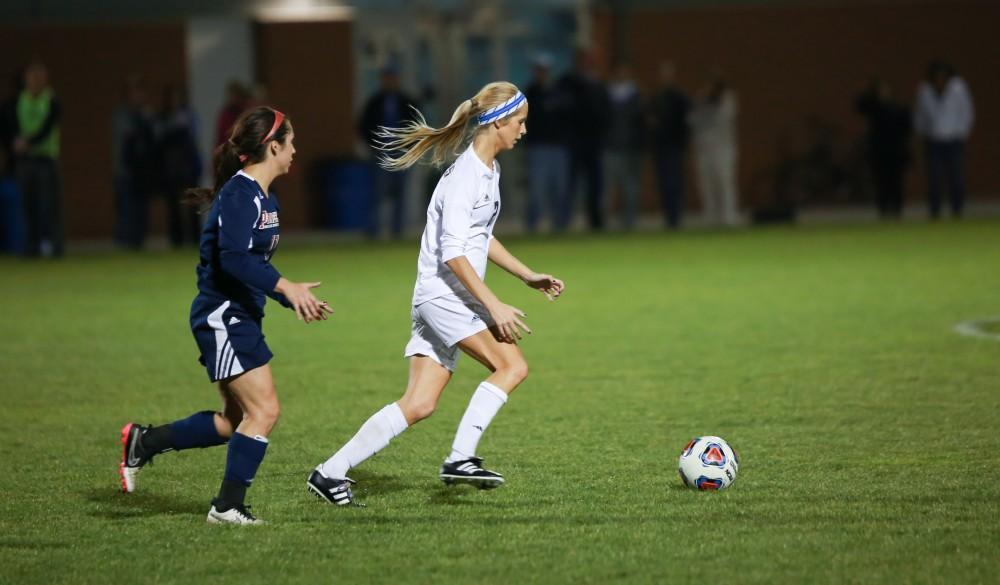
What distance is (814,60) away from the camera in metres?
28.3

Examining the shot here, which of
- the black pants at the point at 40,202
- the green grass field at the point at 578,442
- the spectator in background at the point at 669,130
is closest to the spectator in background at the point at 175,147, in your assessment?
the black pants at the point at 40,202

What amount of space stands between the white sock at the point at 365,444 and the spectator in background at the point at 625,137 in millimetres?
15852

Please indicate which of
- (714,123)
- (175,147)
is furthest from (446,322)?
(714,123)

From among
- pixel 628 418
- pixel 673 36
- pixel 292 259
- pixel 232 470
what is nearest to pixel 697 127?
pixel 673 36

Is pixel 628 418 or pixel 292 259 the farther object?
pixel 292 259

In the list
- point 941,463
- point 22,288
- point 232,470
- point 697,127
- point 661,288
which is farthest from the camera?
point 697,127

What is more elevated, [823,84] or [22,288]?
[823,84]

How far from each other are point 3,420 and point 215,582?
3864mm

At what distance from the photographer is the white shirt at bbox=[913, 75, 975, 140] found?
22.5m

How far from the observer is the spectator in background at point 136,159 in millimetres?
20422

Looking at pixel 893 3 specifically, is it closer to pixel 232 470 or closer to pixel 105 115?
pixel 105 115

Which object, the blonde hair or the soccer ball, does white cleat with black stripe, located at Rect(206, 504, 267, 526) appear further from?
the soccer ball

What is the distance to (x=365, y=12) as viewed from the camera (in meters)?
25.1

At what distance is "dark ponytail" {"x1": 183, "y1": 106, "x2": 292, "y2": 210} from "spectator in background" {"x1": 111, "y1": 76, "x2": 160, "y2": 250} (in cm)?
1485
